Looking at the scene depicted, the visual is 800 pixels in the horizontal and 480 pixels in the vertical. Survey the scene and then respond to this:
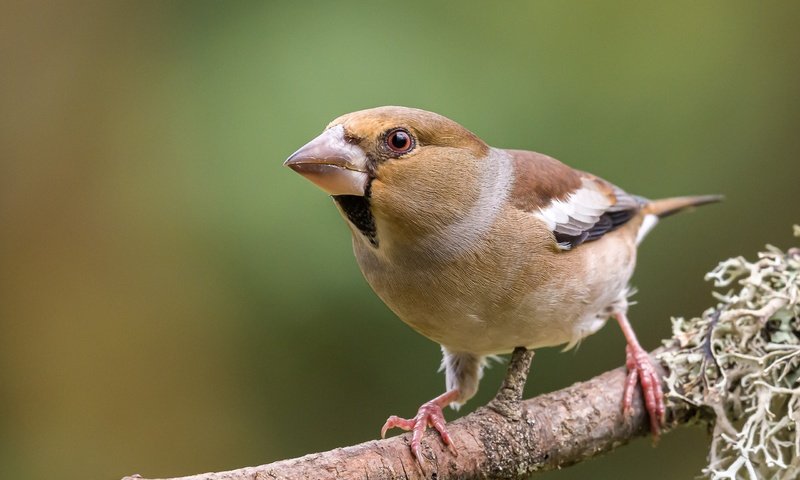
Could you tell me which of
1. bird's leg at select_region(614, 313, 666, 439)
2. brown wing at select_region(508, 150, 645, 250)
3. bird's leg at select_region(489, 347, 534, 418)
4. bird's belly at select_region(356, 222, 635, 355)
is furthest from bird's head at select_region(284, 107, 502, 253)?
bird's leg at select_region(614, 313, 666, 439)

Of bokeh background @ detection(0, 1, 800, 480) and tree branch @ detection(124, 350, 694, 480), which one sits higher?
bokeh background @ detection(0, 1, 800, 480)

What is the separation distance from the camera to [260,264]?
162 inches

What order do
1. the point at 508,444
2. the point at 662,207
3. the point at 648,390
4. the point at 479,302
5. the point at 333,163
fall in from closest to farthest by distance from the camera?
the point at 333,163 < the point at 508,444 < the point at 479,302 < the point at 648,390 < the point at 662,207

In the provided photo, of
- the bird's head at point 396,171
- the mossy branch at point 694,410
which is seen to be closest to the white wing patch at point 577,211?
the bird's head at point 396,171

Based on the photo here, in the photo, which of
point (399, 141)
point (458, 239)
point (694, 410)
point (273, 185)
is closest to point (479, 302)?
point (458, 239)

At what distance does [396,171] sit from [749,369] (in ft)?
4.46

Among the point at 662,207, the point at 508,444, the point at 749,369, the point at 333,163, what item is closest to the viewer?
the point at 333,163

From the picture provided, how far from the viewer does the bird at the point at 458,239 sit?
264 cm

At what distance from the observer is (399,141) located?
A: 8.88 feet

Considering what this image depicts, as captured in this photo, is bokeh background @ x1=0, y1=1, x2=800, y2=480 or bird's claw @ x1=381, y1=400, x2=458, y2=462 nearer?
bird's claw @ x1=381, y1=400, x2=458, y2=462

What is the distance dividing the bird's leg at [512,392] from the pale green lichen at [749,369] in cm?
58

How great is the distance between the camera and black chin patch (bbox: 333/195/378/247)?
8.81 feet

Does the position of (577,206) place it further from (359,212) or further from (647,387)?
(359,212)

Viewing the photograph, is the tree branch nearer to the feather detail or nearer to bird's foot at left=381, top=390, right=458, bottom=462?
bird's foot at left=381, top=390, right=458, bottom=462
